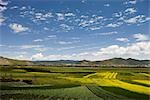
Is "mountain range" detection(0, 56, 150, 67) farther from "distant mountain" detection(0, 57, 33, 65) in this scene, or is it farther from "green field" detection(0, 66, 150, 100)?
"green field" detection(0, 66, 150, 100)

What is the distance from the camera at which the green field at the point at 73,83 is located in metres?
13.7

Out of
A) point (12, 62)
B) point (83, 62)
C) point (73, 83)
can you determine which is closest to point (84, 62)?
point (83, 62)

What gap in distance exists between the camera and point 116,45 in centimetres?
1559

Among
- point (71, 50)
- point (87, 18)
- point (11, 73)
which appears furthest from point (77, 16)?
point (11, 73)

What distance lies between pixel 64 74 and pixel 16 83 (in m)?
2.44

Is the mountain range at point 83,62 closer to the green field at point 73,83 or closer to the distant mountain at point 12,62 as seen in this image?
the distant mountain at point 12,62

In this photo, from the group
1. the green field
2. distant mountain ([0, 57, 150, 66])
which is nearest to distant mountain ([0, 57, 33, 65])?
distant mountain ([0, 57, 150, 66])

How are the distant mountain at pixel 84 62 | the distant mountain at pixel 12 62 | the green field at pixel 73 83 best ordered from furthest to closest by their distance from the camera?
1. the distant mountain at pixel 84 62
2. the distant mountain at pixel 12 62
3. the green field at pixel 73 83

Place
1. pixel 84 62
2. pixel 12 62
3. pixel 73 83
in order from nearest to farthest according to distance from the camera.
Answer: pixel 73 83 < pixel 12 62 < pixel 84 62

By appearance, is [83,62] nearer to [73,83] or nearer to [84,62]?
[84,62]

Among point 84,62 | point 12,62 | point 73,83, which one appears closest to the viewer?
point 73,83

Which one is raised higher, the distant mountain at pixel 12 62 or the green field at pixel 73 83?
the distant mountain at pixel 12 62

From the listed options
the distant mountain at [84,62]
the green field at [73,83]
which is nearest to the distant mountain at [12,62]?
the distant mountain at [84,62]

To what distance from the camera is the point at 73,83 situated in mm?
15219
